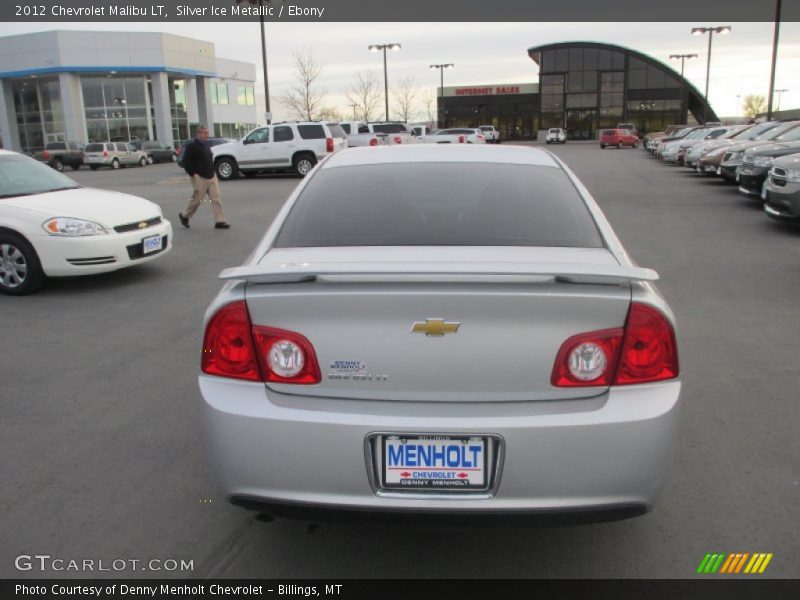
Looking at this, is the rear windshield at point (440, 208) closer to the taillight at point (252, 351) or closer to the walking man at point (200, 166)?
the taillight at point (252, 351)

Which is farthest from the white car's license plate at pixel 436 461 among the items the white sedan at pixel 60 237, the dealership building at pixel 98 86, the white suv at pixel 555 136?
the white suv at pixel 555 136

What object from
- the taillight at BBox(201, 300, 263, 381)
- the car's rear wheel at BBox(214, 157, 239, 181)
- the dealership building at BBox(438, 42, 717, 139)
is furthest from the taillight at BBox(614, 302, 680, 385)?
the dealership building at BBox(438, 42, 717, 139)

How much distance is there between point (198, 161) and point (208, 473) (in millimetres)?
9424

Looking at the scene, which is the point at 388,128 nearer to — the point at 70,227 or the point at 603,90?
the point at 70,227

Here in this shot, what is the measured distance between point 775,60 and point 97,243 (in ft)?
110

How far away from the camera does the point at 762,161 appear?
13.5 metres

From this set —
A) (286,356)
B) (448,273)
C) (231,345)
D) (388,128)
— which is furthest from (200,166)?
(388,128)

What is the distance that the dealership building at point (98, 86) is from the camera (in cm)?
5203

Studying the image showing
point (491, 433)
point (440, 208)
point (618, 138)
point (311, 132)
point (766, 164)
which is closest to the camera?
point (491, 433)

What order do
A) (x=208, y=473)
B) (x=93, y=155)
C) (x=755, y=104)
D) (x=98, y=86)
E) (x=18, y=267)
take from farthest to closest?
(x=755, y=104)
(x=98, y=86)
(x=93, y=155)
(x=18, y=267)
(x=208, y=473)

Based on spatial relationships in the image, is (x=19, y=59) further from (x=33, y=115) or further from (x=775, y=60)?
(x=775, y=60)

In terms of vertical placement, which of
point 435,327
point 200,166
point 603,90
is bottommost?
point 435,327

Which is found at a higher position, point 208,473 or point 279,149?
point 279,149

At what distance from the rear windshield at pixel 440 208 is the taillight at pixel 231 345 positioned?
2.01 feet
